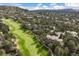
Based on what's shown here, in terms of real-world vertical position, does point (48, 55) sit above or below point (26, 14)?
below

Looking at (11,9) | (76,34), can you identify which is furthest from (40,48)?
(11,9)

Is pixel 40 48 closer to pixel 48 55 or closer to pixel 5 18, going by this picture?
pixel 48 55

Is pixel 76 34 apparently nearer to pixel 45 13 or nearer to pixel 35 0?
pixel 45 13

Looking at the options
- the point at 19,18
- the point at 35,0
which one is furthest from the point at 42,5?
the point at 19,18

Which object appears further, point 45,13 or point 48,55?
point 45,13

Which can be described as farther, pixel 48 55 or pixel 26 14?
pixel 26 14

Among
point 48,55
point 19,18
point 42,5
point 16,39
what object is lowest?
point 48,55
